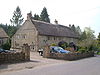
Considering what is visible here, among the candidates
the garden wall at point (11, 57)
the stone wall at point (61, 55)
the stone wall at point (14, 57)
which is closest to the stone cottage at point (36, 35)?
the stone wall at point (61, 55)

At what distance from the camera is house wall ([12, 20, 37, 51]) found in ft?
149

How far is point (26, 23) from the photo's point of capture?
48125mm

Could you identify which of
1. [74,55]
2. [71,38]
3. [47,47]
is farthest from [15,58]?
[71,38]

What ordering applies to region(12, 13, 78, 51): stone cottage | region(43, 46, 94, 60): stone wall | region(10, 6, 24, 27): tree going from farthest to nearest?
region(10, 6, 24, 27): tree → region(12, 13, 78, 51): stone cottage → region(43, 46, 94, 60): stone wall

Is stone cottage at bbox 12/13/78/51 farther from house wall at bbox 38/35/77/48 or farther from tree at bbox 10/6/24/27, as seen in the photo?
tree at bbox 10/6/24/27

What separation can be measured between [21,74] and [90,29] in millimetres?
67217

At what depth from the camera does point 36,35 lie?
1748 inches

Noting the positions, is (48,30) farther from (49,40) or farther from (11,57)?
(11,57)

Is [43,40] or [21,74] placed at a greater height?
[43,40]

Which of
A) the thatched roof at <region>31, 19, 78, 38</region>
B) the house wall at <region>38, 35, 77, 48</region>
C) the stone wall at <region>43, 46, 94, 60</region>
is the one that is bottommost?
the stone wall at <region>43, 46, 94, 60</region>

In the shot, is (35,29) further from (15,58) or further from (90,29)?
Answer: (90,29)

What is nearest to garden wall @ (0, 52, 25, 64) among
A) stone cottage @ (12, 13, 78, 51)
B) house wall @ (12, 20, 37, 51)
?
stone cottage @ (12, 13, 78, 51)

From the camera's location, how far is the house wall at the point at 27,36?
45328mm

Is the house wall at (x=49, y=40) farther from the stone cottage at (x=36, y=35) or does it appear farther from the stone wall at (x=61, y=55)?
the stone wall at (x=61, y=55)
